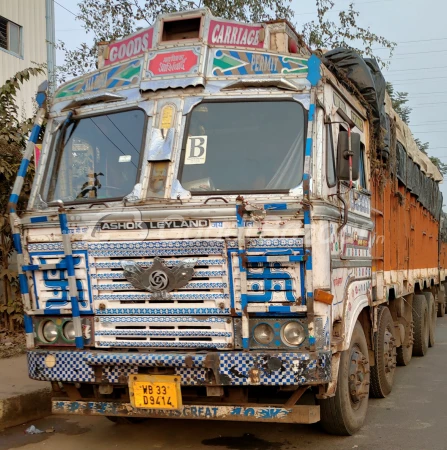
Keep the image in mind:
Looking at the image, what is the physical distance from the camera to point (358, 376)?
528 centimetres

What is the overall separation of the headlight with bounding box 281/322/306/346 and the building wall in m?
12.3

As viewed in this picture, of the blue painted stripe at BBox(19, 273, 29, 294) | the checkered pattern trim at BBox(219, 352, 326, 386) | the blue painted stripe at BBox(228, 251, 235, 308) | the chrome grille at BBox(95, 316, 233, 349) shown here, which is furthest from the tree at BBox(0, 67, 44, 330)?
the checkered pattern trim at BBox(219, 352, 326, 386)

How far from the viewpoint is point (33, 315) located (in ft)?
15.6

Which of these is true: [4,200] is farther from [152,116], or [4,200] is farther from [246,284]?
[246,284]

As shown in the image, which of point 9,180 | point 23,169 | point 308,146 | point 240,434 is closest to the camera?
point 308,146

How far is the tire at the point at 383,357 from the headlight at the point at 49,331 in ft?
10.4

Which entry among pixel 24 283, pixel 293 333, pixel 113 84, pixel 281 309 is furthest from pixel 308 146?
pixel 24 283

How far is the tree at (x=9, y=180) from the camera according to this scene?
8719 mm

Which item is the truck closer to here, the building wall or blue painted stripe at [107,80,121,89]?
blue painted stripe at [107,80,121,89]

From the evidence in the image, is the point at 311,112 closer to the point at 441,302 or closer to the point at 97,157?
the point at 97,157

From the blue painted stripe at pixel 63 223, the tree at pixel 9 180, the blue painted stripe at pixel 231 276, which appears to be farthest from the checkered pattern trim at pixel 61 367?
the tree at pixel 9 180

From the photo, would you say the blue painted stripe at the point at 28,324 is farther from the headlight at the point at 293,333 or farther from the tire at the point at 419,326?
the tire at the point at 419,326

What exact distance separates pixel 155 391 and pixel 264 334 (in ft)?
2.74

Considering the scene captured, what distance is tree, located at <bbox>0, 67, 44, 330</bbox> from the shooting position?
28.6 feet
